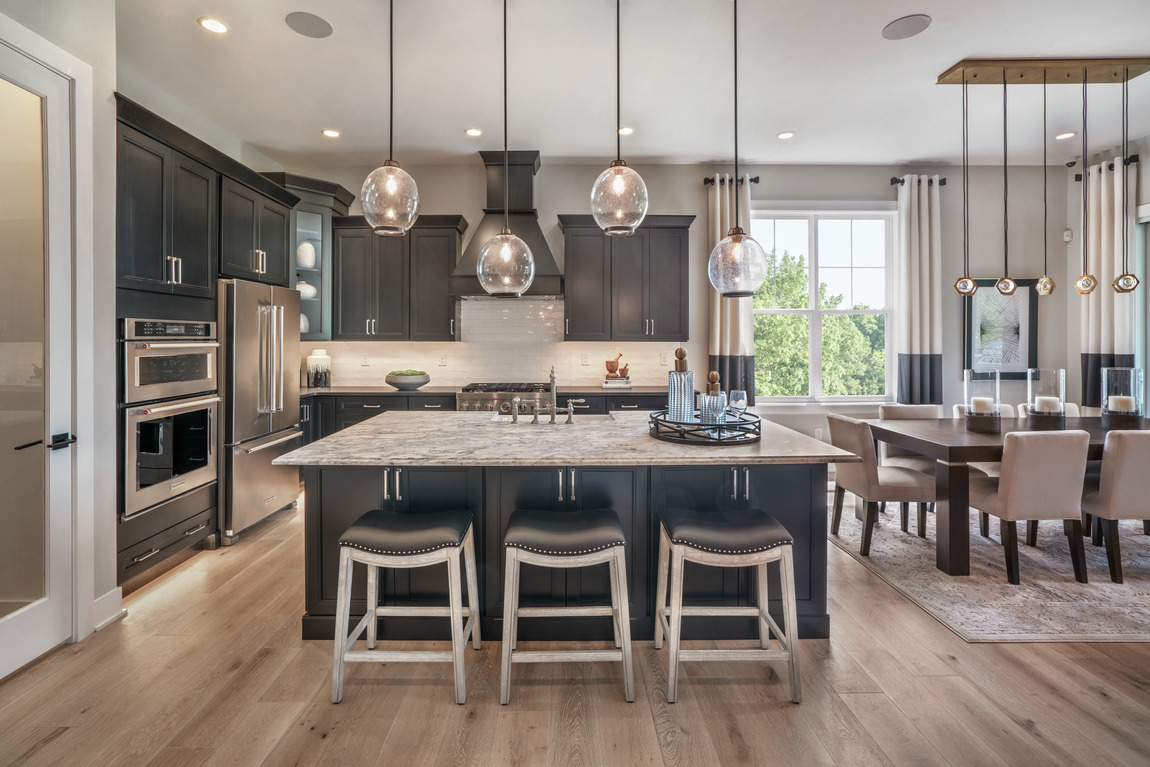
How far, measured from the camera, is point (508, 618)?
2.04 meters

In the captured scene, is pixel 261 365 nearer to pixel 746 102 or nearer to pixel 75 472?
pixel 75 472

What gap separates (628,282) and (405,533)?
3.72m

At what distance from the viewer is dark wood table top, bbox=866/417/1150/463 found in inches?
122

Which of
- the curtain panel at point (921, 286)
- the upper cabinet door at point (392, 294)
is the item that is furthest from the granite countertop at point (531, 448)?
the curtain panel at point (921, 286)

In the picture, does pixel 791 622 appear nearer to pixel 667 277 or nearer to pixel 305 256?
pixel 667 277

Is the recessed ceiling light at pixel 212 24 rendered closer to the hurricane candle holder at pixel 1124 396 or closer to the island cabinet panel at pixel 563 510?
the island cabinet panel at pixel 563 510

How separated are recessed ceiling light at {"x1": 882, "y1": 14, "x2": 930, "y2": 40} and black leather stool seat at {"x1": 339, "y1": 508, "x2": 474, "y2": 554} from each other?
3.50m

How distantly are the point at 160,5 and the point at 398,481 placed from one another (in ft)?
9.40

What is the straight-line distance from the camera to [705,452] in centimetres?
227

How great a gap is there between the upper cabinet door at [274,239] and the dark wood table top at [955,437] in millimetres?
4381

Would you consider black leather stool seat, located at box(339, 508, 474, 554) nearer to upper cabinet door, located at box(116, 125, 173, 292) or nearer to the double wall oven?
the double wall oven

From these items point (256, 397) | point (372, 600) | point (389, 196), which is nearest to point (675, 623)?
point (372, 600)

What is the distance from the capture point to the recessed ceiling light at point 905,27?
10.2 ft

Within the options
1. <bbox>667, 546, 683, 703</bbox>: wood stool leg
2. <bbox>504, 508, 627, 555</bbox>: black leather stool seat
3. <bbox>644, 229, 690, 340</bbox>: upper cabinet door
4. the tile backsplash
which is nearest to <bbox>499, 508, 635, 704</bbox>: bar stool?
<bbox>504, 508, 627, 555</bbox>: black leather stool seat
